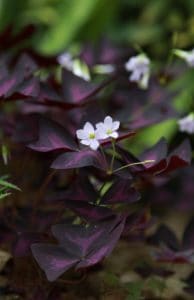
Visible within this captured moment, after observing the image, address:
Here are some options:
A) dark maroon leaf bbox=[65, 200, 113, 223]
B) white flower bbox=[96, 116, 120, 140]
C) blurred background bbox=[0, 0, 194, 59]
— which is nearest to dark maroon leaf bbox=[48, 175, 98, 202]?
dark maroon leaf bbox=[65, 200, 113, 223]

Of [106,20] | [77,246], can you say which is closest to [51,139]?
[77,246]

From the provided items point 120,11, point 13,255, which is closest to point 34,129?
point 13,255

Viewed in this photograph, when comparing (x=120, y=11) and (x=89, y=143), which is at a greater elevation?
(x=89, y=143)

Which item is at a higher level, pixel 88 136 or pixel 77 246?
pixel 88 136

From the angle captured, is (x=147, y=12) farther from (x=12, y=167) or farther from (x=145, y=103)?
(x=12, y=167)

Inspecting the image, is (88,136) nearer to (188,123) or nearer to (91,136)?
(91,136)

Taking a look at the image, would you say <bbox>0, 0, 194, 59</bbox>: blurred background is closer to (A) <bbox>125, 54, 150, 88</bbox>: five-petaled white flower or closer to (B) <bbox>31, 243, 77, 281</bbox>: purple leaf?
(A) <bbox>125, 54, 150, 88</bbox>: five-petaled white flower

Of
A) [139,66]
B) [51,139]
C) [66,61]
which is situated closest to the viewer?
[51,139]


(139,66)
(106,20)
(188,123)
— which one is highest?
(139,66)
